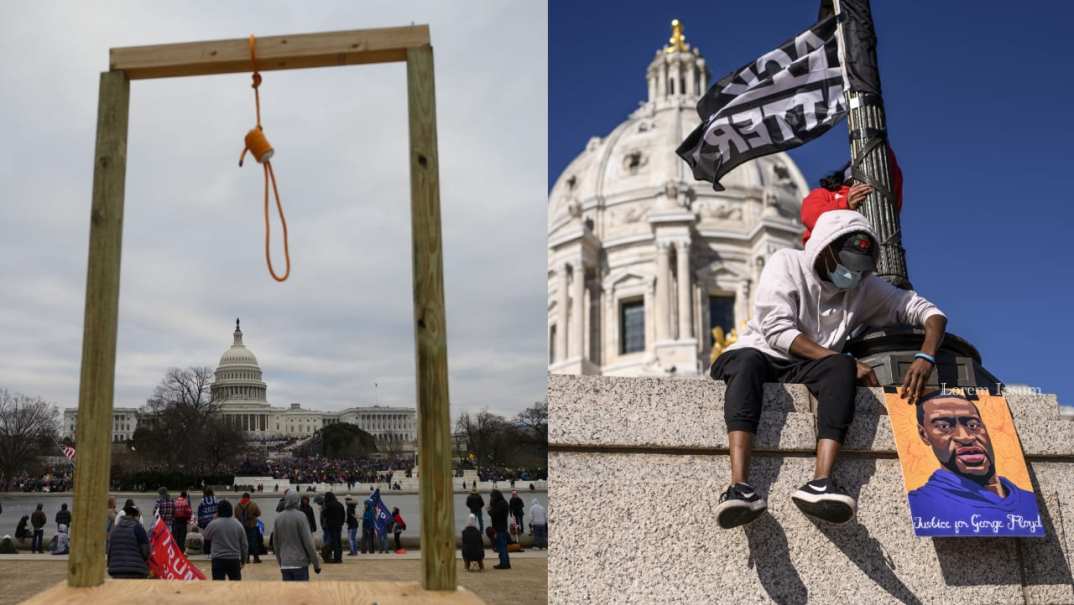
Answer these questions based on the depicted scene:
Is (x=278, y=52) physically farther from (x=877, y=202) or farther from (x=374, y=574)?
(x=374, y=574)

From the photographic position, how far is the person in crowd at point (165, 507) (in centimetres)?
1512

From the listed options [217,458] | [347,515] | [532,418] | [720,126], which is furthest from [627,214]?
[720,126]

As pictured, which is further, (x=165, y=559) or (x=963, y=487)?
(x=165, y=559)

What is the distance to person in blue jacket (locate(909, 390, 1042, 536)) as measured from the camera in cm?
463

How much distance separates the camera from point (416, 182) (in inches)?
151

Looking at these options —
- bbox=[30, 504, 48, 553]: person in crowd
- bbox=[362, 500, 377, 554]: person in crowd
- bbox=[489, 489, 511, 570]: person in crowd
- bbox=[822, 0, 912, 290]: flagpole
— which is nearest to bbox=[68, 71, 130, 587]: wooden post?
bbox=[822, 0, 912, 290]: flagpole

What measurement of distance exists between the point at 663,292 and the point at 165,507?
51.0 m

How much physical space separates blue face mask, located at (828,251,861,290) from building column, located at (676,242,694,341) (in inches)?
2297

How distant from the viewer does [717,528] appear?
453 cm

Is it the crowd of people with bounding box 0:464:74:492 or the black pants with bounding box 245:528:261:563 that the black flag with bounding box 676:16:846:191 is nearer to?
the black pants with bounding box 245:528:261:563

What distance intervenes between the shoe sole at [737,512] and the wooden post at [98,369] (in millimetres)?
2356

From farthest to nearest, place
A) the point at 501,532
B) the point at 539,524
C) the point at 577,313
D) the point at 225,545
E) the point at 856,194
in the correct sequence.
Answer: the point at 577,313 < the point at 539,524 < the point at 501,532 < the point at 225,545 < the point at 856,194

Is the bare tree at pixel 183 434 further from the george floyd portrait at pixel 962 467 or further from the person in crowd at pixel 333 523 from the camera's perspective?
the george floyd portrait at pixel 962 467

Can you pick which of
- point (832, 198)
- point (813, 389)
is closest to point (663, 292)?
point (832, 198)
